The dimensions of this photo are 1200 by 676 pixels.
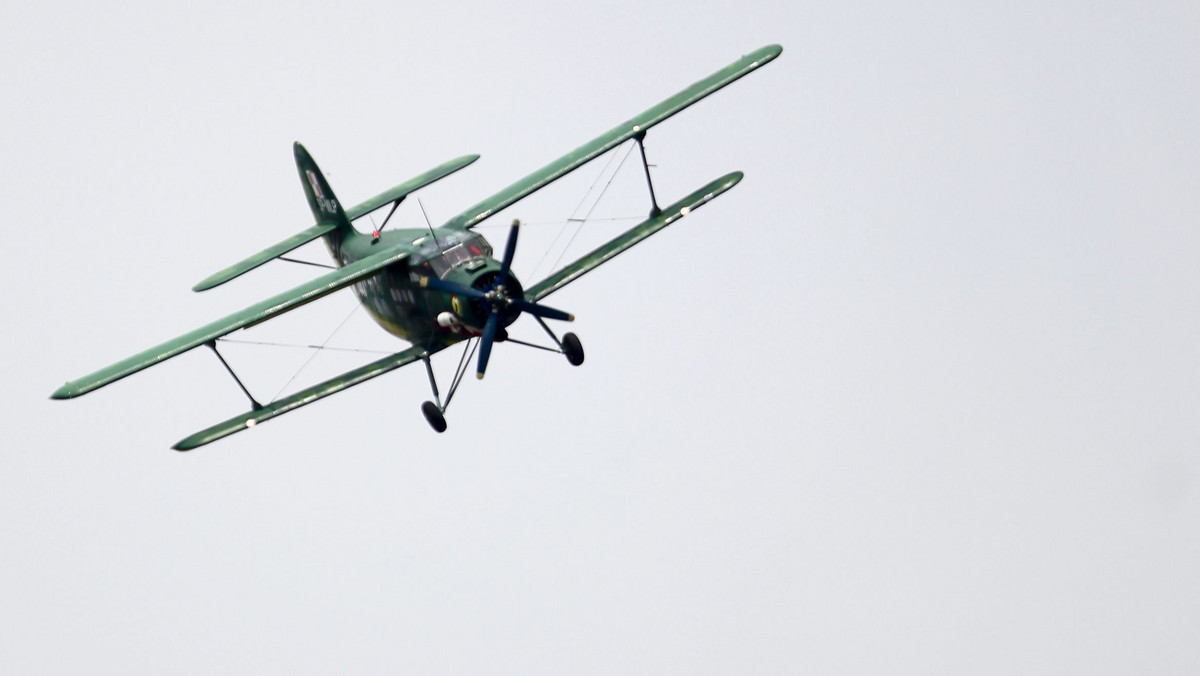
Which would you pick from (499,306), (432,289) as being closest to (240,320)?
(432,289)

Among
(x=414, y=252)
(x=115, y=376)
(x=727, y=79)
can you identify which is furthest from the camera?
(x=727, y=79)

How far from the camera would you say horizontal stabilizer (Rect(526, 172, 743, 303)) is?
177ft

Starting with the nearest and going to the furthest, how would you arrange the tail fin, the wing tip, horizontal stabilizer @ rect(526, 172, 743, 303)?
the wing tip → horizontal stabilizer @ rect(526, 172, 743, 303) → the tail fin

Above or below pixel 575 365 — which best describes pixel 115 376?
above

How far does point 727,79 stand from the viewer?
5744cm

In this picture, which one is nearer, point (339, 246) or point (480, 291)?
point (480, 291)

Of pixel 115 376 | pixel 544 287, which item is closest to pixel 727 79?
pixel 544 287

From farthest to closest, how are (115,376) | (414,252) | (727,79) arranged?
(727,79)
(414,252)
(115,376)

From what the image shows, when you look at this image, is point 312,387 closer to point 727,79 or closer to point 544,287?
point 544,287

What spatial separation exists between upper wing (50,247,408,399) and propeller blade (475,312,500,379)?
2884mm

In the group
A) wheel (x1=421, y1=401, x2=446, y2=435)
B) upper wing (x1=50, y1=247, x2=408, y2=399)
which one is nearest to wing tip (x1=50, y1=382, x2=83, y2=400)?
upper wing (x1=50, y1=247, x2=408, y2=399)

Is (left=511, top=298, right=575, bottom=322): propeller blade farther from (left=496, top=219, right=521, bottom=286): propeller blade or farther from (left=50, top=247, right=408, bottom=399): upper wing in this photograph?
(left=50, top=247, right=408, bottom=399): upper wing

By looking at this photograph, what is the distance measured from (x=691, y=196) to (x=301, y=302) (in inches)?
378

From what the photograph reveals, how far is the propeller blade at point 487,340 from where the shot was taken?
2031 inches
